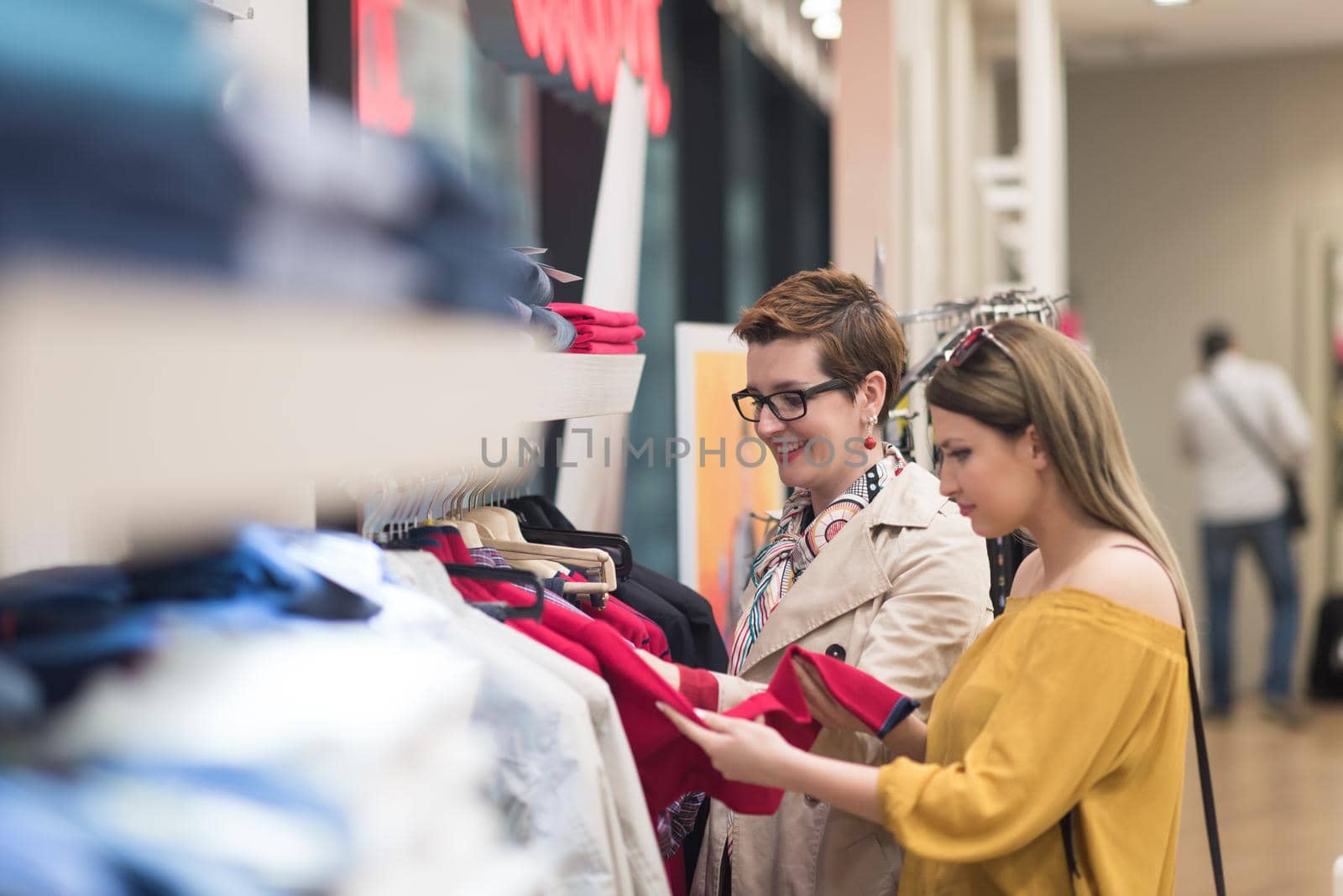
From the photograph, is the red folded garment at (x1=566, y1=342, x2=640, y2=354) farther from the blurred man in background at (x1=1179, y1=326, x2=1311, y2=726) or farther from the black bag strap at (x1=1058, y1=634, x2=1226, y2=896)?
the blurred man in background at (x1=1179, y1=326, x2=1311, y2=726)

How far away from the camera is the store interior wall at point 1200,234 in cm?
753

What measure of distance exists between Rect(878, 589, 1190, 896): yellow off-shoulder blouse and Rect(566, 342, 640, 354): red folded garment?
2.32ft

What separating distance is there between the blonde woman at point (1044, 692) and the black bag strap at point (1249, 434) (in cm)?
563

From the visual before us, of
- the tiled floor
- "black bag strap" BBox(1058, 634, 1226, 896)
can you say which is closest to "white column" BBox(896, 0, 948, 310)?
the tiled floor

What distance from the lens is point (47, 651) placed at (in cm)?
71

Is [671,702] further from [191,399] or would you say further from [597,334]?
[191,399]

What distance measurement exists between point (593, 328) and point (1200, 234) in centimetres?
708

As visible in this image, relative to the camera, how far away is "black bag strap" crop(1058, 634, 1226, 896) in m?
1.40

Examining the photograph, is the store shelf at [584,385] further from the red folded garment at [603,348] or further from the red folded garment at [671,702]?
the red folded garment at [671,702]

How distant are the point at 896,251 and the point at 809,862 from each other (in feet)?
8.30

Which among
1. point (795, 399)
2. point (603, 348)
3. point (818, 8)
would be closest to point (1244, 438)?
point (818, 8)

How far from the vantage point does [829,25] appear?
4031 millimetres

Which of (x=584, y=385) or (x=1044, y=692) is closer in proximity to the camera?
(x=1044, y=692)

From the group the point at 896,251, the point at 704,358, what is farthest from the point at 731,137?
the point at 704,358
